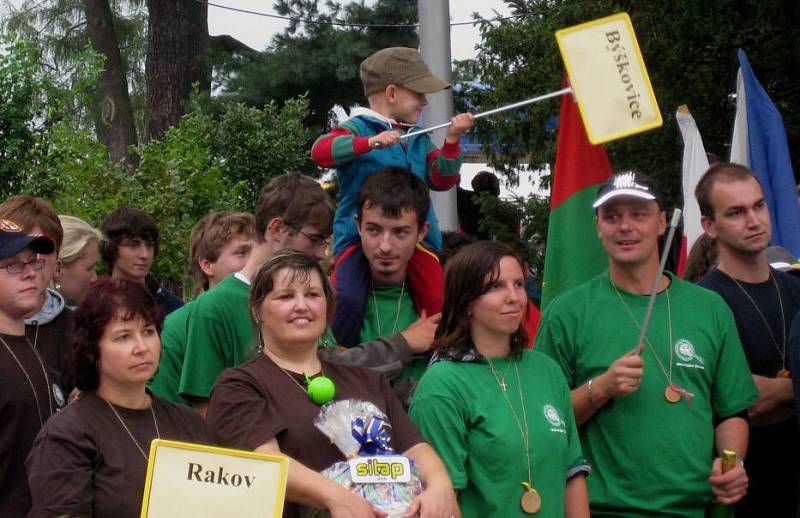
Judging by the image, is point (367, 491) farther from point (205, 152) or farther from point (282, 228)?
point (205, 152)

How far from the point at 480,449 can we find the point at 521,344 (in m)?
0.46

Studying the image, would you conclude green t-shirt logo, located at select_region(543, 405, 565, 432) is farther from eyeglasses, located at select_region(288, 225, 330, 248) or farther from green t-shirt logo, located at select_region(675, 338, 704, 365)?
eyeglasses, located at select_region(288, 225, 330, 248)

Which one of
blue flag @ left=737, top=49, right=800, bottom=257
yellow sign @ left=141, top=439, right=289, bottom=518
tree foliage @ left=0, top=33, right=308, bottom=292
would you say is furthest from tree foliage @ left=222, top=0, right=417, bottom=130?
yellow sign @ left=141, top=439, right=289, bottom=518

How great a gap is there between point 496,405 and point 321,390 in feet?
2.13

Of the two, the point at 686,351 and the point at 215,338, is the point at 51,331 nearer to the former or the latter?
the point at 215,338

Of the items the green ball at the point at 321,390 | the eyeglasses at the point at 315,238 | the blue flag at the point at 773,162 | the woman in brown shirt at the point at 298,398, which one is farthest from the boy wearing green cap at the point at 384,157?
the blue flag at the point at 773,162

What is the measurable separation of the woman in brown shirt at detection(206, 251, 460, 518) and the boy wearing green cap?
833 millimetres

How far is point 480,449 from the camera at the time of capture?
4.27 metres

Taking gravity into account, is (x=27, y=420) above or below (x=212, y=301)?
below

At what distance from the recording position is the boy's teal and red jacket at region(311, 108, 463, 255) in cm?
543

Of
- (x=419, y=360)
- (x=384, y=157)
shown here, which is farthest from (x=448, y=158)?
(x=419, y=360)

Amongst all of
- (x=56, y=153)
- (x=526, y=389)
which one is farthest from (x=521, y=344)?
(x=56, y=153)

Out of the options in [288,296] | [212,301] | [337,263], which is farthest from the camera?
[337,263]

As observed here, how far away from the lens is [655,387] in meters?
4.62
